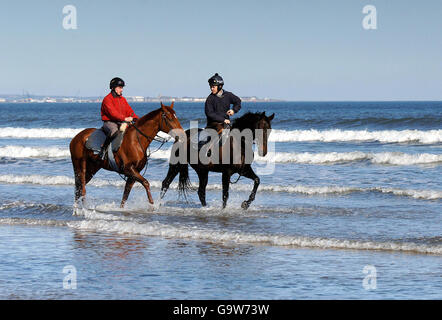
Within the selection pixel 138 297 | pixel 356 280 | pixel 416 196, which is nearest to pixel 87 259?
pixel 138 297

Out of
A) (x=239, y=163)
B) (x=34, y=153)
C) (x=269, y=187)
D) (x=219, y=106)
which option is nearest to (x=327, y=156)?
(x=269, y=187)

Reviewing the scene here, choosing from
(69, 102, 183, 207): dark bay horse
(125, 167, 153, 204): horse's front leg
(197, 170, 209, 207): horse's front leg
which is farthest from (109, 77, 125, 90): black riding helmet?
(197, 170, 209, 207): horse's front leg

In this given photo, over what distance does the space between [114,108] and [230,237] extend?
4266mm

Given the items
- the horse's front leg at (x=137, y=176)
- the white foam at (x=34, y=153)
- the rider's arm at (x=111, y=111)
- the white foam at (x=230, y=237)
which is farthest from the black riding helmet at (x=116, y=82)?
the white foam at (x=34, y=153)

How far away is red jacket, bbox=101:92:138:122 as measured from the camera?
1348 cm

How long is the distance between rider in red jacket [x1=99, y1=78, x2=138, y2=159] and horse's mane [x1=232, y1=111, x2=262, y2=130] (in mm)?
2269

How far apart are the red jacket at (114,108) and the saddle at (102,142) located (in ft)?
1.20

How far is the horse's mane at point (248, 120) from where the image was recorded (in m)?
13.0

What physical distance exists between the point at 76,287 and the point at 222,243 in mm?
3460

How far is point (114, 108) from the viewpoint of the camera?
1354 cm

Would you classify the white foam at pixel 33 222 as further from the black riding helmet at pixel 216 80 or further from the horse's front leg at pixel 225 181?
→ the black riding helmet at pixel 216 80

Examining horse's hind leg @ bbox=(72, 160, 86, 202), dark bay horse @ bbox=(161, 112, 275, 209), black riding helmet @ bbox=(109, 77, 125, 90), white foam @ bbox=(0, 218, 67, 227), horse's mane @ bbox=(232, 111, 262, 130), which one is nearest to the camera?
white foam @ bbox=(0, 218, 67, 227)

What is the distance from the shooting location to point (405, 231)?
11.3 metres

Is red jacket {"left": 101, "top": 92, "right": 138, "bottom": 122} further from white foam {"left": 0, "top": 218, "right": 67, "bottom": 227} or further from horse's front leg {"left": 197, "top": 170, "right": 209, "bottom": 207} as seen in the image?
white foam {"left": 0, "top": 218, "right": 67, "bottom": 227}
